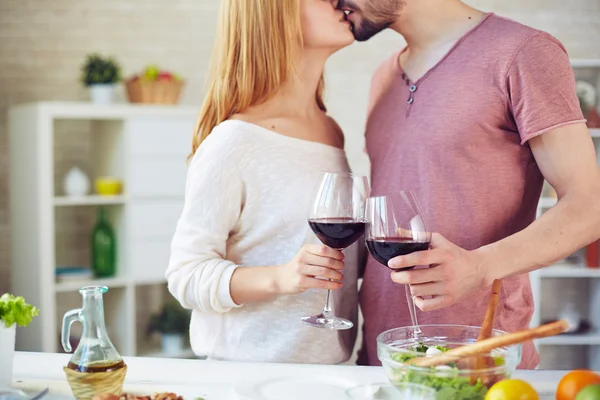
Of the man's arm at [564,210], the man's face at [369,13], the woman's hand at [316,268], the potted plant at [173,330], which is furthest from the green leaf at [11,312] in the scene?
the potted plant at [173,330]

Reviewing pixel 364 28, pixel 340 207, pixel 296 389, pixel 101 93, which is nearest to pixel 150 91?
pixel 101 93

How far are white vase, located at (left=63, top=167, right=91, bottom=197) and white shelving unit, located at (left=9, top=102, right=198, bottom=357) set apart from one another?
63 millimetres

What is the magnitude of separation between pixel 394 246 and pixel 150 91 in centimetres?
311

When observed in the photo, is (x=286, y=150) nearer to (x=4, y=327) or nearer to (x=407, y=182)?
A: (x=407, y=182)

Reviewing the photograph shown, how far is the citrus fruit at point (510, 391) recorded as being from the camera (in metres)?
1.07

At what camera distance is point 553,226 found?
157 centimetres

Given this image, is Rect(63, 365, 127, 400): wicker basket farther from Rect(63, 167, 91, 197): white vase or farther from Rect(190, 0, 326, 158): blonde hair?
Rect(63, 167, 91, 197): white vase

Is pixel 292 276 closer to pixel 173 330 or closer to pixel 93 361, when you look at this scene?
pixel 93 361

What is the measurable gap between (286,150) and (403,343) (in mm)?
649

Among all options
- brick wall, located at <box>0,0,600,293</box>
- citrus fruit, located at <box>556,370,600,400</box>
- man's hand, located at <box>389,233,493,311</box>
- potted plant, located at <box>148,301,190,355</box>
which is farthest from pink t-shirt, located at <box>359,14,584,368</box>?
brick wall, located at <box>0,0,600,293</box>

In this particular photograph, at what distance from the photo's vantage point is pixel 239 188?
1.74m

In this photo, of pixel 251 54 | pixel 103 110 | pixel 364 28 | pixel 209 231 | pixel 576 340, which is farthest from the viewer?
pixel 576 340

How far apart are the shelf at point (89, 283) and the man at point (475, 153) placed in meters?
2.44

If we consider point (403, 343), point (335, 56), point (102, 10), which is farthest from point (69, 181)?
point (403, 343)
